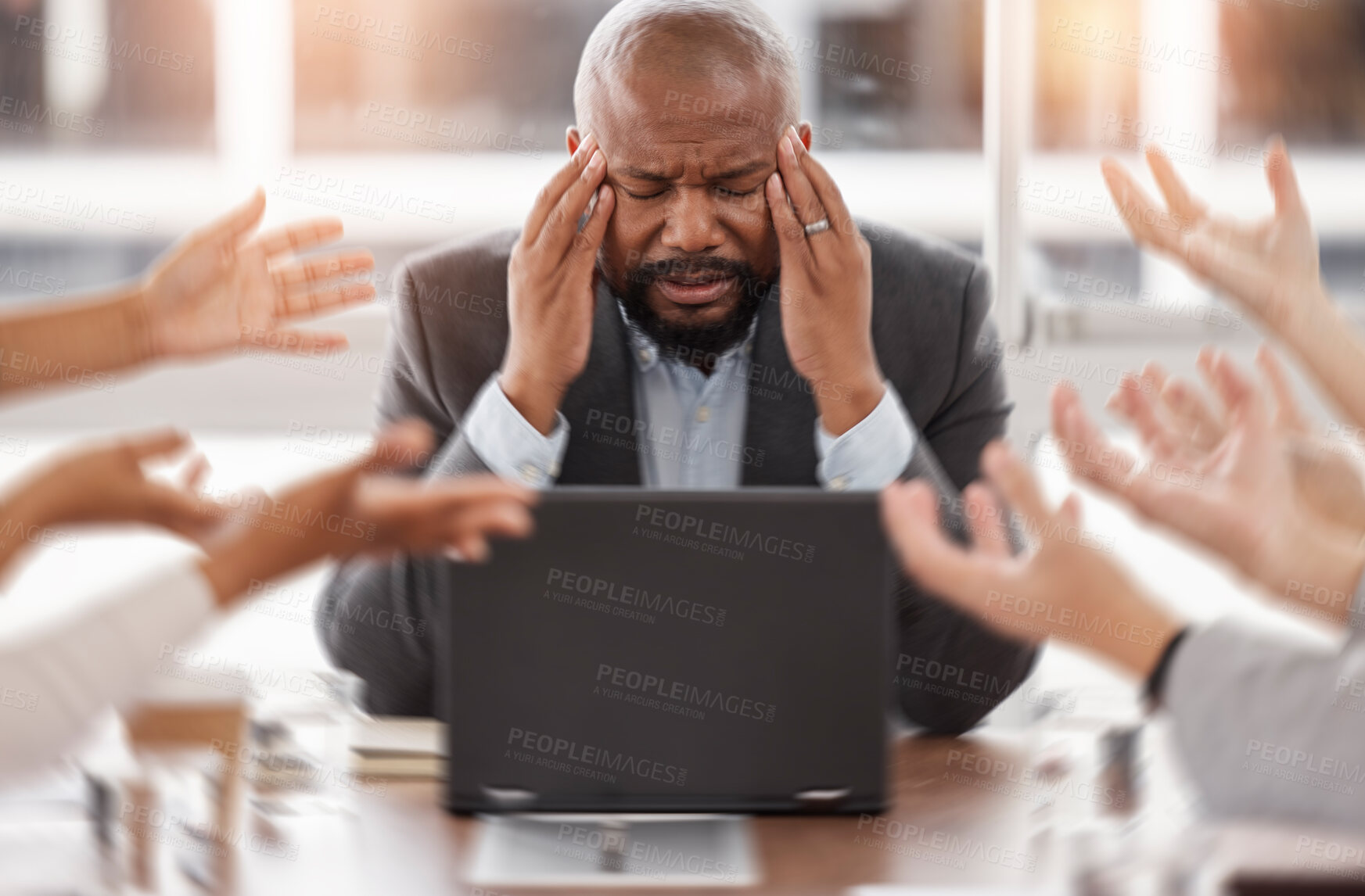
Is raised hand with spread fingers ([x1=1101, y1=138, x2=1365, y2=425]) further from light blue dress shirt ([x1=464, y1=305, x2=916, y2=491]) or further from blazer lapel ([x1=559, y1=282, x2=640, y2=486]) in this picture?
blazer lapel ([x1=559, y1=282, x2=640, y2=486])

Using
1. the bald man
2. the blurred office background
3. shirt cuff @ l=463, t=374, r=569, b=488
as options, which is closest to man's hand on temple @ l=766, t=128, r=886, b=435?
the bald man

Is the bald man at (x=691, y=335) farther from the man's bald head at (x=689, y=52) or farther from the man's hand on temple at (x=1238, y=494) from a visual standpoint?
the man's hand on temple at (x=1238, y=494)

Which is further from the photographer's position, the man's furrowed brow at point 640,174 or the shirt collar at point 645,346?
the shirt collar at point 645,346

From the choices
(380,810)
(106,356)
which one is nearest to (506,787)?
(380,810)

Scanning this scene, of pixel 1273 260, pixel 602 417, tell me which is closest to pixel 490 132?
pixel 602 417

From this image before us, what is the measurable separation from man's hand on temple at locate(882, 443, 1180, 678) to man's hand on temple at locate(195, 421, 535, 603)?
29 cm

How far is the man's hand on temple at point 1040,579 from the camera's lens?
2.81 ft

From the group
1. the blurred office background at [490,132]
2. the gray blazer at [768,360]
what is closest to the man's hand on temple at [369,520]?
the gray blazer at [768,360]

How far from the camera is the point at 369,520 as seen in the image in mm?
988

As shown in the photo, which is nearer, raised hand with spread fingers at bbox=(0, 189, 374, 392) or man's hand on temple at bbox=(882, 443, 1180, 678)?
man's hand on temple at bbox=(882, 443, 1180, 678)

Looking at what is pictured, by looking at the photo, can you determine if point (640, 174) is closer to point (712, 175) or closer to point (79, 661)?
point (712, 175)

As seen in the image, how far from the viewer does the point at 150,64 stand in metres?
2.74

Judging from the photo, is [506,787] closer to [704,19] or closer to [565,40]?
[704,19]

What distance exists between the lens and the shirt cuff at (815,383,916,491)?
146cm
